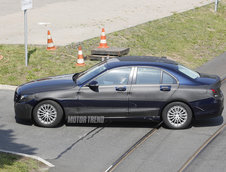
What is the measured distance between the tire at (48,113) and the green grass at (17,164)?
198cm

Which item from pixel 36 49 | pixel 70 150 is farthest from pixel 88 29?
pixel 70 150

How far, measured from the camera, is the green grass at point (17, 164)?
923cm

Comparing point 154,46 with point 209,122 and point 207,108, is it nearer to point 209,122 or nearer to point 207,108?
point 209,122

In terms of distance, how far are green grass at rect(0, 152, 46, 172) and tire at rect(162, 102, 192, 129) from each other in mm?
3306

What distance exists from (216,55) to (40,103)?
12.2m

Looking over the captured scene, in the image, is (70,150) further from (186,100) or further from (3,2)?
(3,2)

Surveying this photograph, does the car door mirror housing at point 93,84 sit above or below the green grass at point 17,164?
above

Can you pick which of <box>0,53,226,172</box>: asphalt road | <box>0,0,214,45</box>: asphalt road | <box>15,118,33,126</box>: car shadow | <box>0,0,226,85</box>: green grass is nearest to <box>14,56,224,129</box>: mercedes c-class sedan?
<box>0,53,226,172</box>: asphalt road

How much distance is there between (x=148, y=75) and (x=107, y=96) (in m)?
1.04

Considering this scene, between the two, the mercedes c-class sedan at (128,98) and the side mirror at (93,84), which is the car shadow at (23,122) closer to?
the mercedes c-class sedan at (128,98)

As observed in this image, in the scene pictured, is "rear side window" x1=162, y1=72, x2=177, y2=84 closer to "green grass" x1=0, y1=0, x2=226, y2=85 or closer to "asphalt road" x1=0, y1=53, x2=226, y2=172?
"asphalt road" x1=0, y1=53, x2=226, y2=172

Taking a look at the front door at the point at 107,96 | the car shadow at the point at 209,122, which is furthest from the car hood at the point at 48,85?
the car shadow at the point at 209,122

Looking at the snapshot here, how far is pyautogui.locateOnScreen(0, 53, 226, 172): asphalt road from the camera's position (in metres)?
9.93

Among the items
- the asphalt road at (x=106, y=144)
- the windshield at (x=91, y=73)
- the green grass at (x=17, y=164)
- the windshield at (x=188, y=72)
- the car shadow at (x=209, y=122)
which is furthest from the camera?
the car shadow at (x=209, y=122)
